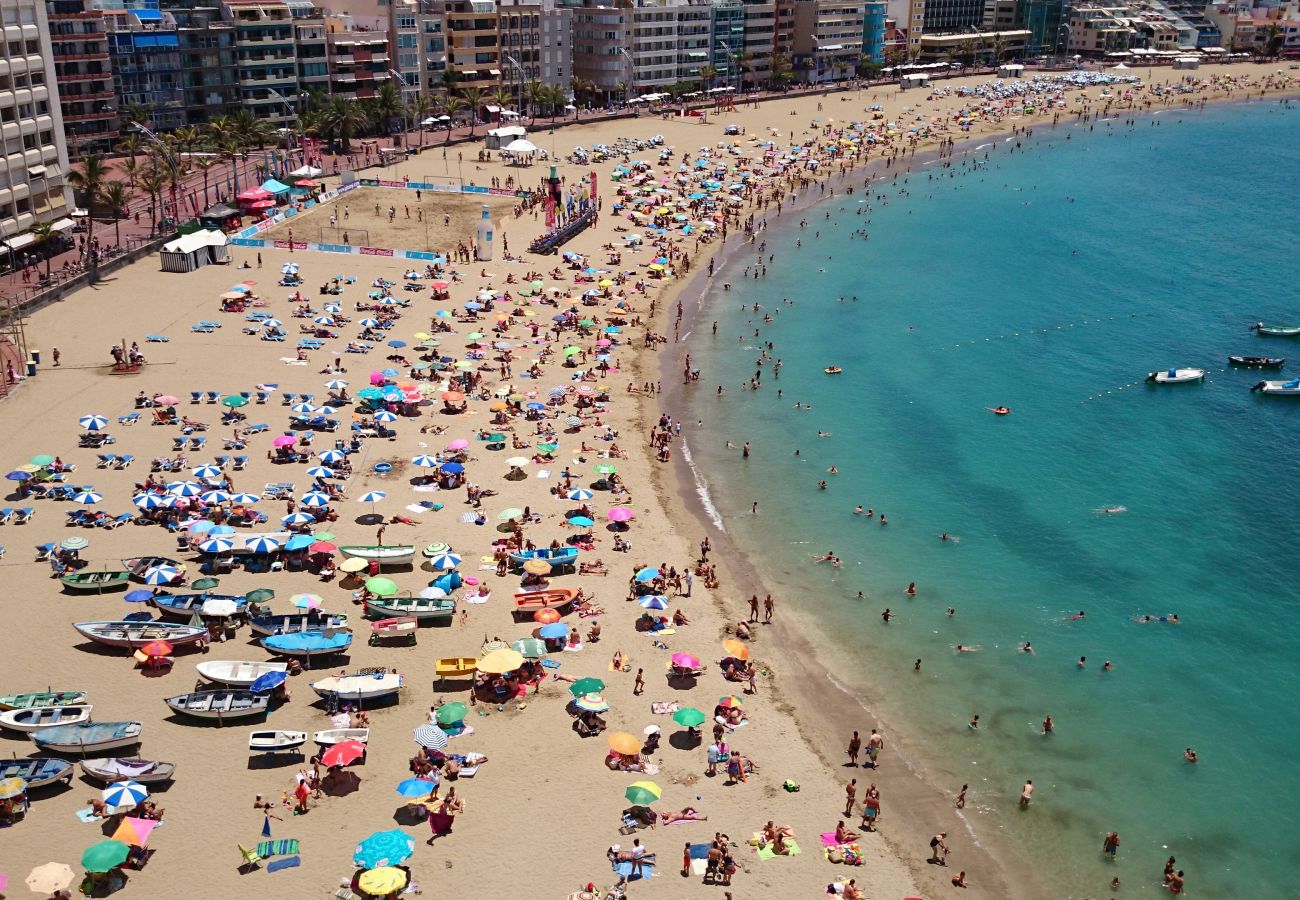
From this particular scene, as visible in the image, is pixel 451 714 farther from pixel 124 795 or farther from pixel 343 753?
pixel 124 795

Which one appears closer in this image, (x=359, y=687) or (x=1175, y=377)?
(x=359, y=687)

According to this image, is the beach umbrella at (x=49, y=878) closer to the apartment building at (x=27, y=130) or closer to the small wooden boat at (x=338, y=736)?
the small wooden boat at (x=338, y=736)

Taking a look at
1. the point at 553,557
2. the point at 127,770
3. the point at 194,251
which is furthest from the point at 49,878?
the point at 194,251

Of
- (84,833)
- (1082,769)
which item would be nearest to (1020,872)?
(1082,769)

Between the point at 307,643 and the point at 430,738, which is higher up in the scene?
the point at 307,643

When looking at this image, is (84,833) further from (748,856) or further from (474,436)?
(474,436)

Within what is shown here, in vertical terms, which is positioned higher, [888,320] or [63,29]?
[63,29]

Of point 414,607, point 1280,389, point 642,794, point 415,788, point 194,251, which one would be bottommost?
point 642,794

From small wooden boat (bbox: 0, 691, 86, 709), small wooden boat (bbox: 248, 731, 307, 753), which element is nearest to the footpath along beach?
small wooden boat (bbox: 248, 731, 307, 753)
